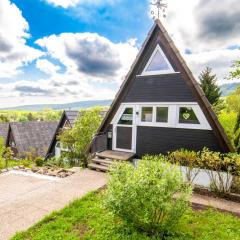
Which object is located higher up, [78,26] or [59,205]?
[78,26]

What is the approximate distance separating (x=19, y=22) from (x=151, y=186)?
10.7 metres

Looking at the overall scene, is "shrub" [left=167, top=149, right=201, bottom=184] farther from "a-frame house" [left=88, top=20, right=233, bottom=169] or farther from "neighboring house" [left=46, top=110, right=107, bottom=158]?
"neighboring house" [left=46, top=110, right=107, bottom=158]

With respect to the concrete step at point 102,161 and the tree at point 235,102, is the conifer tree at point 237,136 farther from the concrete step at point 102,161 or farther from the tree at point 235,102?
the concrete step at point 102,161

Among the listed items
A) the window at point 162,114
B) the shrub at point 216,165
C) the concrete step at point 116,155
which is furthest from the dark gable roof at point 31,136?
the shrub at point 216,165

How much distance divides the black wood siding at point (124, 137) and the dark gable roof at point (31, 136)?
78.1 feet

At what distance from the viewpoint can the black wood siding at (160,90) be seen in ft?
28.0

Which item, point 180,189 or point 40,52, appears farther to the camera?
point 40,52

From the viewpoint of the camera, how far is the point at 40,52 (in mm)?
16469

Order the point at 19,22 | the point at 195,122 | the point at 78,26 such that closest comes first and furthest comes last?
the point at 195,122 → the point at 19,22 → the point at 78,26

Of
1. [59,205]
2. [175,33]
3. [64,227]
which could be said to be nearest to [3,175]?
[59,205]

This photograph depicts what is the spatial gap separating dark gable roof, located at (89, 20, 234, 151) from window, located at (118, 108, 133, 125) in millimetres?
536

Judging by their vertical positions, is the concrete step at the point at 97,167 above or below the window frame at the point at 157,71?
below

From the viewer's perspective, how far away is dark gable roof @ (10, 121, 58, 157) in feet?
99.3

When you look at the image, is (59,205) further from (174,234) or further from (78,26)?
(78,26)
